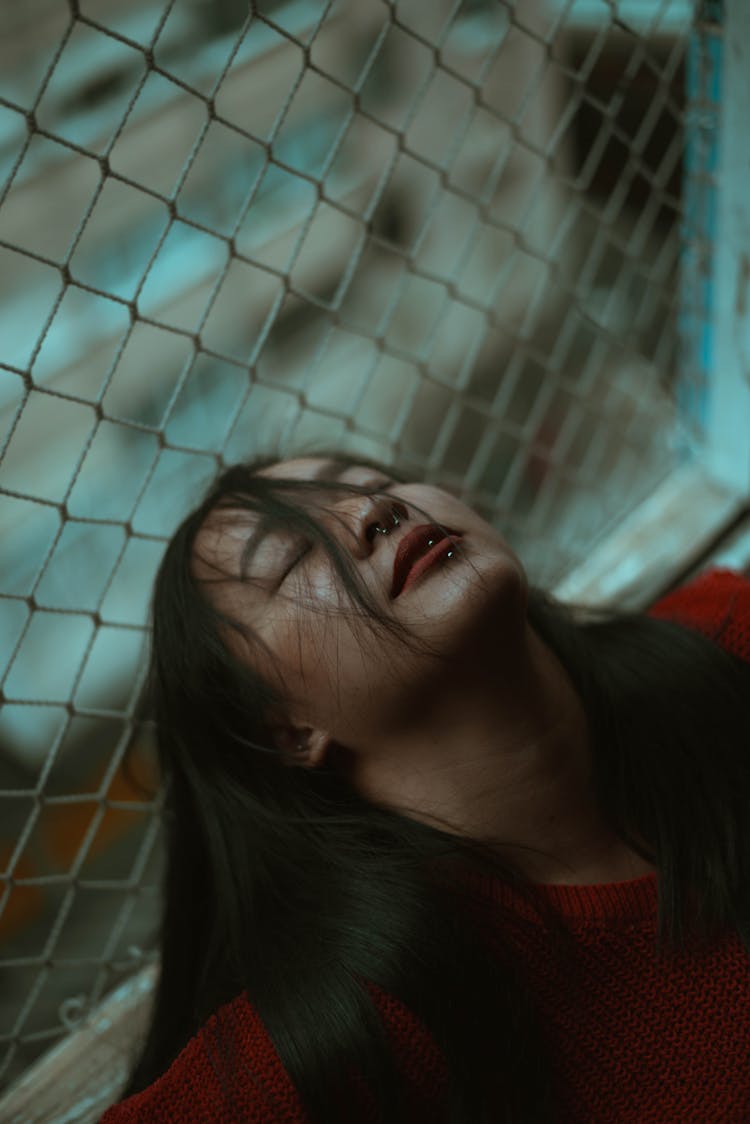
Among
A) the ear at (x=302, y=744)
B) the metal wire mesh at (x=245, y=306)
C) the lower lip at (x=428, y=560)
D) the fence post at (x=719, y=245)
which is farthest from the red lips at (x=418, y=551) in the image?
the fence post at (x=719, y=245)

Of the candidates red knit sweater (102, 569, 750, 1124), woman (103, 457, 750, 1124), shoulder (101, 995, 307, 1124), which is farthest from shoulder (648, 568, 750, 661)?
shoulder (101, 995, 307, 1124)

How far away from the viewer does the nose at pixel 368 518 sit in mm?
566

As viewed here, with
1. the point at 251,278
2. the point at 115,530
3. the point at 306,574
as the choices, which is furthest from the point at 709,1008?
the point at 251,278

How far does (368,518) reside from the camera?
57 cm

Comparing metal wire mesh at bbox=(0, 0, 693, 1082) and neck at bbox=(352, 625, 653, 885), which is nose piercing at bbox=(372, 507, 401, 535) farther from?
metal wire mesh at bbox=(0, 0, 693, 1082)

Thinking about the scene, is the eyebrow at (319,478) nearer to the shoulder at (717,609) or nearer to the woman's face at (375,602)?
the woman's face at (375,602)

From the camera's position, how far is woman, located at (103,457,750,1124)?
54cm

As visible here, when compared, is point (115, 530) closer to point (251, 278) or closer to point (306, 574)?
point (251, 278)

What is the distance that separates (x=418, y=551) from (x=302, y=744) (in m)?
0.14

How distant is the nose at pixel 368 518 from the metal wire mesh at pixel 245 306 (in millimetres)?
292

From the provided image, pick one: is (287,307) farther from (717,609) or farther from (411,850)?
(411,850)

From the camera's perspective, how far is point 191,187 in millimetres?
1831

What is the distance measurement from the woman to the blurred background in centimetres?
14

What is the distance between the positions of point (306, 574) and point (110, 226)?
1.49m
